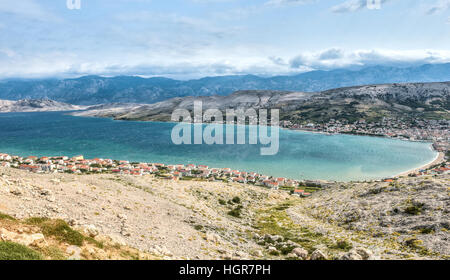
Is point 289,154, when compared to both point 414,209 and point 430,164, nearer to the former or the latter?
point 430,164

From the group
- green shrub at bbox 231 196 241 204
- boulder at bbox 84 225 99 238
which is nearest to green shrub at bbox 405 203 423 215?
green shrub at bbox 231 196 241 204

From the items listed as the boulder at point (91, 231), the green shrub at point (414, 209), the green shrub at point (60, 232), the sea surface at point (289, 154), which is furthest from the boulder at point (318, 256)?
the sea surface at point (289, 154)

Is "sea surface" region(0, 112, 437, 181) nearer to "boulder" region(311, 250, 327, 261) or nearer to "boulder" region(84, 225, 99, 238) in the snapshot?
"boulder" region(311, 250, 327, 261)

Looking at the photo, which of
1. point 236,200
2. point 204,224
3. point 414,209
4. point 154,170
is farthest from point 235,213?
point 154,170

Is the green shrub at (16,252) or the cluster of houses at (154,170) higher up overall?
the green shrub at (16,252)

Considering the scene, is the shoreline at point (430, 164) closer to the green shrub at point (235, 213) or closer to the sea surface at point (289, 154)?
the sea surface at point (289, 154)
